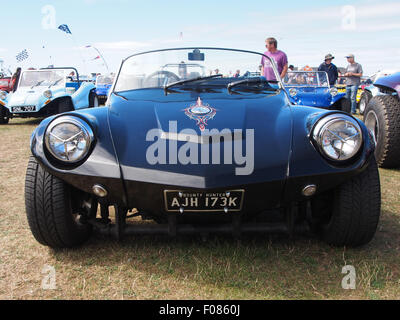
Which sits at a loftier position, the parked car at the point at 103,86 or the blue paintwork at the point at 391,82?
the blue paintwork at the point at 391,82

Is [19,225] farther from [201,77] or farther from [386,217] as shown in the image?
[386,217]

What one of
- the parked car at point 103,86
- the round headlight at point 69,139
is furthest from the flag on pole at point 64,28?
the round headlight at point 69,139

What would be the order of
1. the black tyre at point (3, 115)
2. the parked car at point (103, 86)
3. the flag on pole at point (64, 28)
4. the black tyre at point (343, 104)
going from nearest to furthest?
the black tyre at point (343, 104) → the black tyre at point (3, 115) → the flag on pole at point (64, 28) → the parked car at point (103, 86)

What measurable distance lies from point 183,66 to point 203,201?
167 centimetres

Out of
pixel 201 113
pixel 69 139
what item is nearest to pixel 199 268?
pixel 201 113

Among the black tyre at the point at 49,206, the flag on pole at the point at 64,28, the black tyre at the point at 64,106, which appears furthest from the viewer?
the flag on pole at the point at 64,28

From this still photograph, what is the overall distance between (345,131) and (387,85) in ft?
10.4

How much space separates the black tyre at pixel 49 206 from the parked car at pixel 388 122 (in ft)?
12.3

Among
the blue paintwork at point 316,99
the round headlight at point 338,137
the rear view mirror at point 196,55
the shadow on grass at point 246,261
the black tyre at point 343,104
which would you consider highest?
the rear view mirror at point 196,55

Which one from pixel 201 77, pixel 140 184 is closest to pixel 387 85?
pixel 201 77

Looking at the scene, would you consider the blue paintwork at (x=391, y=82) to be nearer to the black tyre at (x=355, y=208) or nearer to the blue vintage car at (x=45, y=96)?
the black tyre at (x=355, y=208)

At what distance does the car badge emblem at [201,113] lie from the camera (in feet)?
7.47

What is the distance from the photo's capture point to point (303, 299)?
195 centimetres

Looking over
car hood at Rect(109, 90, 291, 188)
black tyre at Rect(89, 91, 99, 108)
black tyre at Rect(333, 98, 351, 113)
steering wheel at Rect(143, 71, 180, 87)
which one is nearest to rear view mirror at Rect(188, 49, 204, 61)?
steering wheel at Rect(143, 71, 180, 87)
